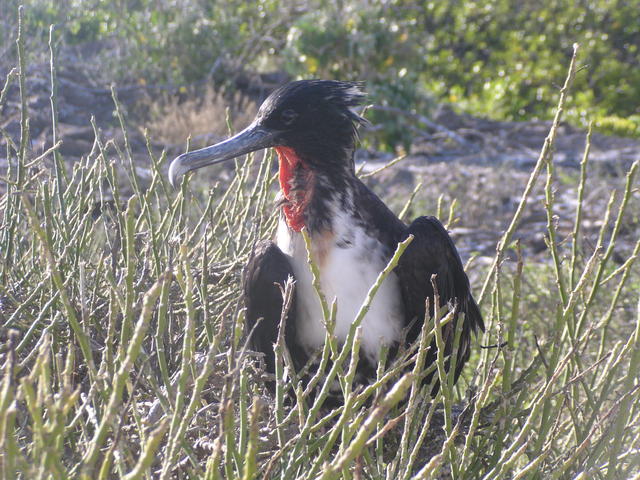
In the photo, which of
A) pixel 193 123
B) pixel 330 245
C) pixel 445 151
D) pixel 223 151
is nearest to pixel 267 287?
pixel 330 245

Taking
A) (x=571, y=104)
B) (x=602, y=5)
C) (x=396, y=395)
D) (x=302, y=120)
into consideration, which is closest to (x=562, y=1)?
(x=602, y=5)

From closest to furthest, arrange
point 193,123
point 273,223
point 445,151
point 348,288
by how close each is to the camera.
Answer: point 348,288
point 273,223
point 193,123
point 445,151

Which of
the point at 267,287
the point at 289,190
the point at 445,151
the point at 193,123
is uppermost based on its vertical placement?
the point at 289,190

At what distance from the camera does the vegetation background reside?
94 cm

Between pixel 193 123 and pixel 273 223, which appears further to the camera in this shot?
pixel 193 123

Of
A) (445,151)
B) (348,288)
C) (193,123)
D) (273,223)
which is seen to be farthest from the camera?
(445,151)

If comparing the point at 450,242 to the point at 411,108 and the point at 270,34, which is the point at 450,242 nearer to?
the point at 411,108

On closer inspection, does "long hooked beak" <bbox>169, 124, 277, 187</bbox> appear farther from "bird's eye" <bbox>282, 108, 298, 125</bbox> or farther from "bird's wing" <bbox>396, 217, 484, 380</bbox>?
"bird's wing" <bbox>396, 217, 484, 380</bbox>

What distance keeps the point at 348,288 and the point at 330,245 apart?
9 cm

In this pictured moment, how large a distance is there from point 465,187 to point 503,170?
34cm

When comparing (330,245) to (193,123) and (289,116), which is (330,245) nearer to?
(289,116)

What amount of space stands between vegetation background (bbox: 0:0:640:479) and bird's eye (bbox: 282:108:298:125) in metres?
0.15

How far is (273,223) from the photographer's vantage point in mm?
1896

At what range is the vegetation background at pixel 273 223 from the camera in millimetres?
942
